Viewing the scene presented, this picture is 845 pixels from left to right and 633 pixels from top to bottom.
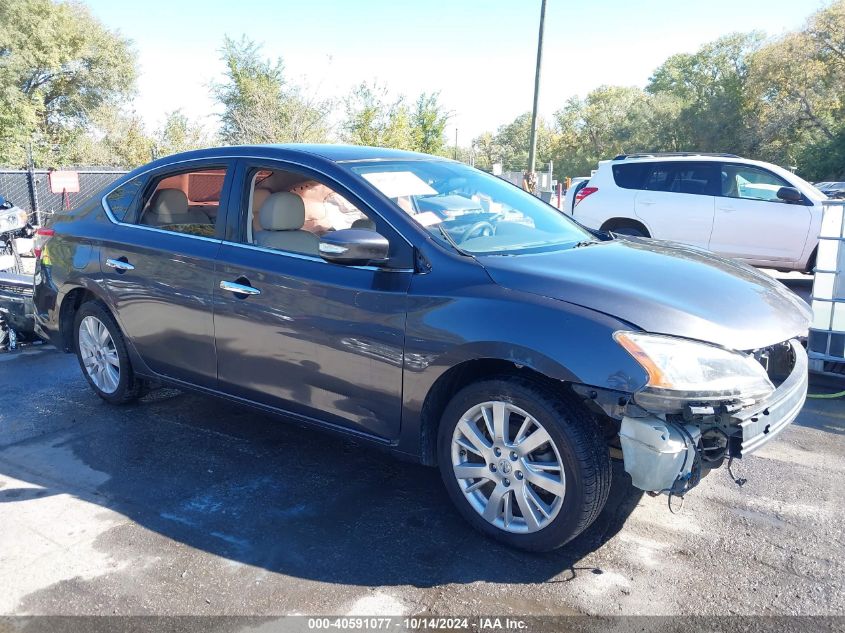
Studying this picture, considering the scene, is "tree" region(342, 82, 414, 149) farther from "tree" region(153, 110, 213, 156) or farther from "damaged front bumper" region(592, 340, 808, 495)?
"damaged front bumper" region(592, 340, 808, 495)

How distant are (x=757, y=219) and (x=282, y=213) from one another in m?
7.73

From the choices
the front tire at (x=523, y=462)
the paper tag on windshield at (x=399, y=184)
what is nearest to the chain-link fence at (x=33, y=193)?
the paper tag on windshield at (x=399, y=184)

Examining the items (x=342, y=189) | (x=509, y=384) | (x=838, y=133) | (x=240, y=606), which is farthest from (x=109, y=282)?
(x=838, y=133)

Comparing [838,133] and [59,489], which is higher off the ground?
[838,133]

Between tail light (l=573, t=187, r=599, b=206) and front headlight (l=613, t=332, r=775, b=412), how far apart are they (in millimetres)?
8012

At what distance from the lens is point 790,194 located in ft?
30.2

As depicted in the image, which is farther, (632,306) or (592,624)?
(632,306)

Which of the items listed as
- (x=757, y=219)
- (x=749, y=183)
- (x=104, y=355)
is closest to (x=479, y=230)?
(x=104, y=355)

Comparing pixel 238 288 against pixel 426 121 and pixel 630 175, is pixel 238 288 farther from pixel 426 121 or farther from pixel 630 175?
pixel 426 121

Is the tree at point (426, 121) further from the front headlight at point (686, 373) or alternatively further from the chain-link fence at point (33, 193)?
the front headlight at point (686, 373)

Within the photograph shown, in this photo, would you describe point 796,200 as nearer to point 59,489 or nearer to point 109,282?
point 109,282

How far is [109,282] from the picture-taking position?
4621 mm

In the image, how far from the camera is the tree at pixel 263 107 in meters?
25.1

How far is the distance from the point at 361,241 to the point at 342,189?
52 cm
